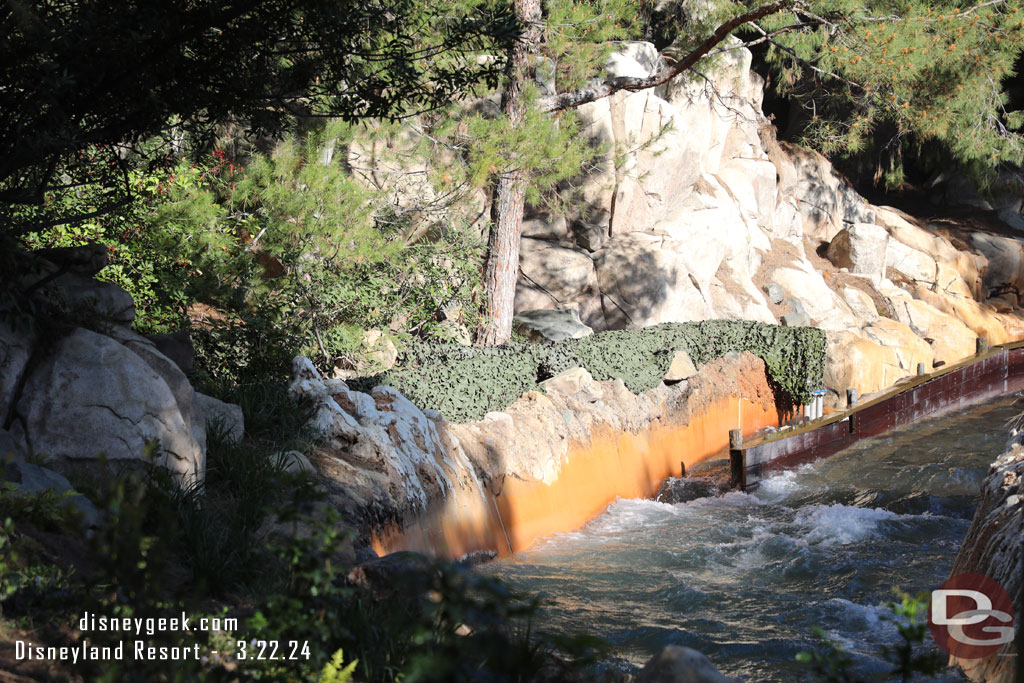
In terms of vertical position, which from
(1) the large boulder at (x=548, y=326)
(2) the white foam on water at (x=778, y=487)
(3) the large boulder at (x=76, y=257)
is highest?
(3) the large boulder at (x=76, y=257)

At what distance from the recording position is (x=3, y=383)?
4.64 m

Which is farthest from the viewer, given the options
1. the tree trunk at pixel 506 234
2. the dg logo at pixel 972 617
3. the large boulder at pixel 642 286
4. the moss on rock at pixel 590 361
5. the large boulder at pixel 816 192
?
the large boulder at pixel 816 192

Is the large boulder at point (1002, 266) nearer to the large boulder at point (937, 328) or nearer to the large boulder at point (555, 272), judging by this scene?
the large boulder at point (937, 328)

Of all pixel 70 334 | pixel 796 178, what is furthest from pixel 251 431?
pixel 796 178

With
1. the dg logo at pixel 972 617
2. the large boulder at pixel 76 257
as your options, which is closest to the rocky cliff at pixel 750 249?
the dg logo at pixel 972 617

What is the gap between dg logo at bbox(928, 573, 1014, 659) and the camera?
14.3 feet

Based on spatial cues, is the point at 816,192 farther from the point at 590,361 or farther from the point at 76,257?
the point at 76,257

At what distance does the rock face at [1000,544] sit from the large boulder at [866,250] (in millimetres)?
15247

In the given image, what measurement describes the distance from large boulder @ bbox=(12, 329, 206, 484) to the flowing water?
9.47 feet

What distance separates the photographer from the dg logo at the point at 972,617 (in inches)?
171

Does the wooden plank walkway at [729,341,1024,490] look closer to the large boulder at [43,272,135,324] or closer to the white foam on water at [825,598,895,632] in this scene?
the white foam on water at [825,598,895,632]

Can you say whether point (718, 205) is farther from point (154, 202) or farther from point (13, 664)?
point (13, 664)

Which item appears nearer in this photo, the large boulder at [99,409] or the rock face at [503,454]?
the large boulder at [99,409]

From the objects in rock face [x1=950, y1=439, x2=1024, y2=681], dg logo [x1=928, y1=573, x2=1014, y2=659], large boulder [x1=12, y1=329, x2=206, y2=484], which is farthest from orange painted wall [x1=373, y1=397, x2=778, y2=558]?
rock face [x1=950, y1=439, x2=1024, y2=681]
